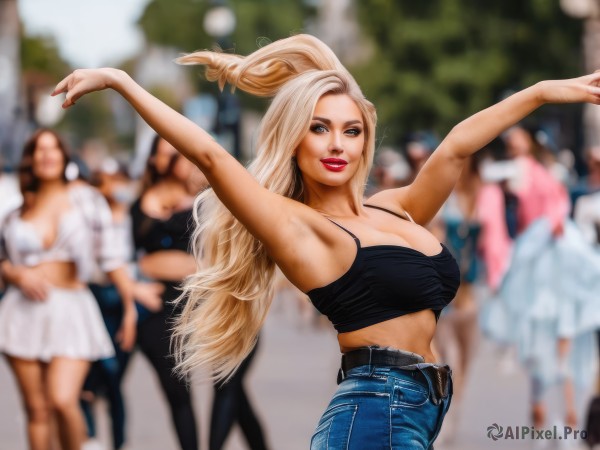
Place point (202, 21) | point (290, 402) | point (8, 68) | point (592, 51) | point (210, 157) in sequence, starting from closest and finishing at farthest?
point (210, 157)
point (290, 402)
point (592, 51)
point (8, 68)
point (202, 21)

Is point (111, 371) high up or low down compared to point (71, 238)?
down

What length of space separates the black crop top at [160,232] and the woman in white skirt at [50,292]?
0.25 meters

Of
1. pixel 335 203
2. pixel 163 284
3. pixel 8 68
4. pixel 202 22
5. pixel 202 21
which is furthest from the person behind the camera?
pixel 202 21

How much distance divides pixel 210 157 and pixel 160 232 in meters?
4.11

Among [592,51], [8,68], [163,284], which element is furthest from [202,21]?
[163,284]

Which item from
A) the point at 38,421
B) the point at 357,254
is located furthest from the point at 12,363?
the point at 357,254

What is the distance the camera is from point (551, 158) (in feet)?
40.7

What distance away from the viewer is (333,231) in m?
4.35

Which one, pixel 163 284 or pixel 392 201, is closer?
pixel 392 201

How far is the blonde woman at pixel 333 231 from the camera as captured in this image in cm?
425

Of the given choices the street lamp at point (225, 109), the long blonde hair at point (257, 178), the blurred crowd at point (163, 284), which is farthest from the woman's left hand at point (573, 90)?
the street lamp at point (225, 109)

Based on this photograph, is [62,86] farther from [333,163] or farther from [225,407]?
[225,407]

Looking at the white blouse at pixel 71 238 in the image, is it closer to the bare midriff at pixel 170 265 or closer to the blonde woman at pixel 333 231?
the bare midriff at pixel 170 265

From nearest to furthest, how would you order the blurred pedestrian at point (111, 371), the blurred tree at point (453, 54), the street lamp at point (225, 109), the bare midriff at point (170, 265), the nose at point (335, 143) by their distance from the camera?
the nose at point (335, 143) < the bare midriff at point (170, 265) < the blurred pedestrian at point (111, 371) < the street lamp at point (225, 109) < the blurred tree at point (453, 54)
